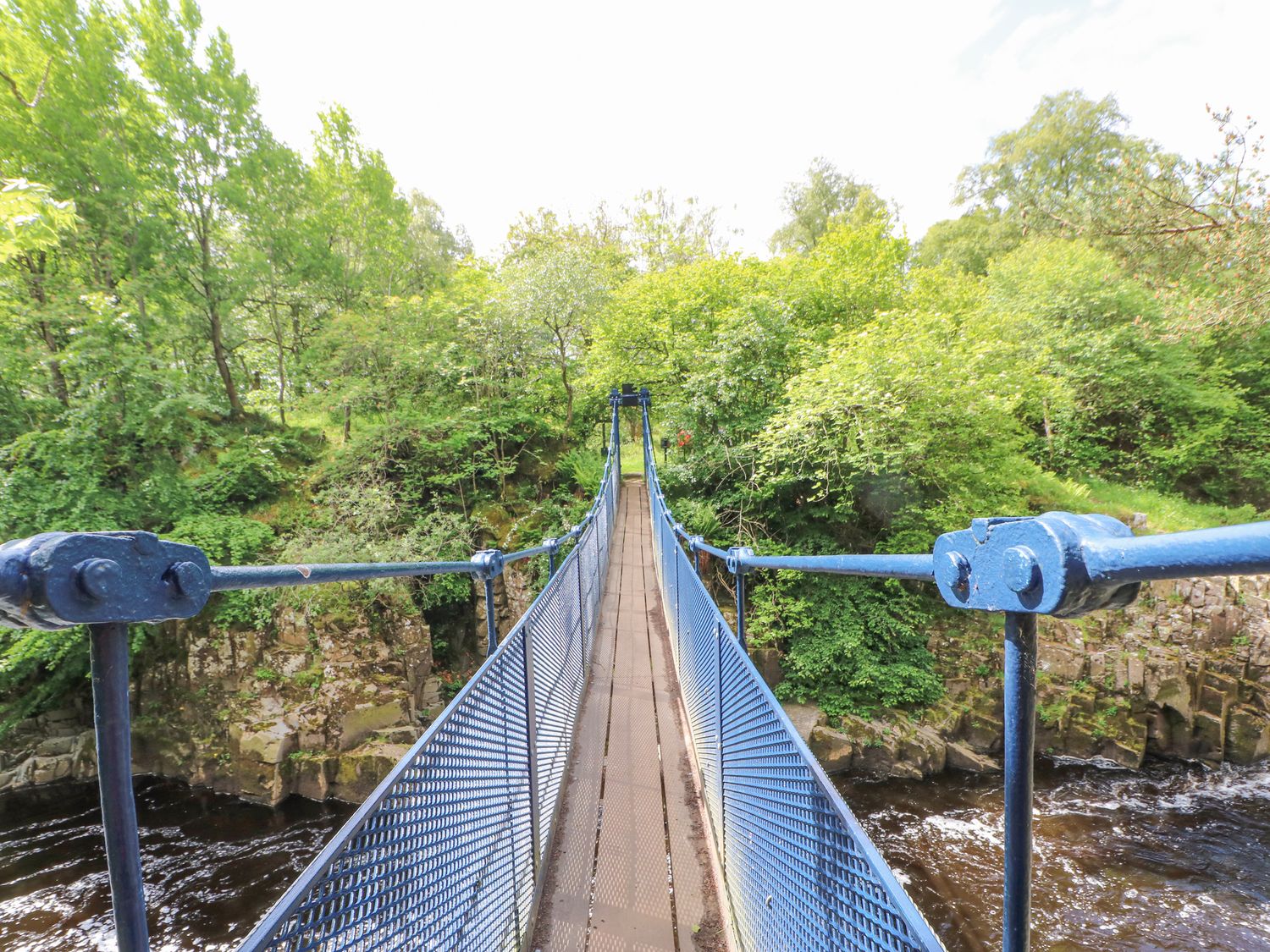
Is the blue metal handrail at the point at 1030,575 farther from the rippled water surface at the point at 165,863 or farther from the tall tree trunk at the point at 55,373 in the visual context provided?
the tall tree trunk at the point at 55,373

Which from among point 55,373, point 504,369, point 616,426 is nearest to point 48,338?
point 55,373

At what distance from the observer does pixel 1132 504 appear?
9.91 m

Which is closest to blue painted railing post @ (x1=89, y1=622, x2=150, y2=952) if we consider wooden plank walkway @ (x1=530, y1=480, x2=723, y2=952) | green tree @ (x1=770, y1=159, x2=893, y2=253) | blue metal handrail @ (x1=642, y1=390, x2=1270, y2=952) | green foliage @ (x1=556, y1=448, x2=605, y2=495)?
blue metal handrail @ (x1=642, y1=390, x2=1270, y2=952)

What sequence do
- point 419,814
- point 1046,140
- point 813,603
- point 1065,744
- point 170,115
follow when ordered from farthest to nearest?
point 1046,140
point 170,115
point 813,603
point 1065,744
point 419,814

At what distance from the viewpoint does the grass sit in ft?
31.1

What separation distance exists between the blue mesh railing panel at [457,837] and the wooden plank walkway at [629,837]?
11cm

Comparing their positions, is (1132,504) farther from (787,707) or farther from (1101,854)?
(787,707)

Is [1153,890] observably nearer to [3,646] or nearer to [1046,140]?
[3,646]

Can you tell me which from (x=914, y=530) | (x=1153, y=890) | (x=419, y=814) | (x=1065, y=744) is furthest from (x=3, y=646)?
(x=1065, y=744)

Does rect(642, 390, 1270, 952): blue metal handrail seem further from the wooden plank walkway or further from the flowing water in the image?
the flowing water

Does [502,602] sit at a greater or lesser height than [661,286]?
lesser

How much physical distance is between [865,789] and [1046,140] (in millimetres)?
21277

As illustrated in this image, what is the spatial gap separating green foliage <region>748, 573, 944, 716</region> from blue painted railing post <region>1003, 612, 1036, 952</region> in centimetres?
739

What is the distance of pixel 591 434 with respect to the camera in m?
13.0
